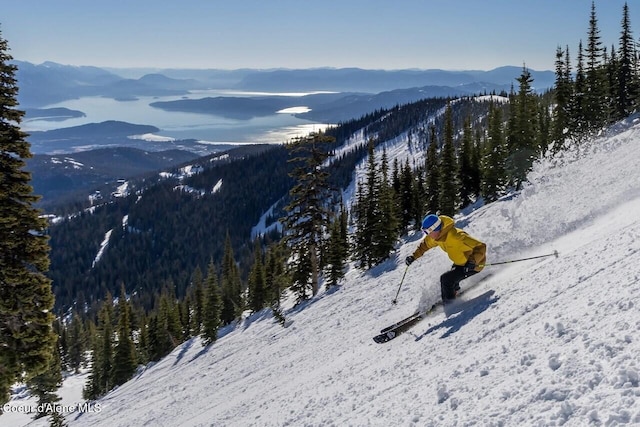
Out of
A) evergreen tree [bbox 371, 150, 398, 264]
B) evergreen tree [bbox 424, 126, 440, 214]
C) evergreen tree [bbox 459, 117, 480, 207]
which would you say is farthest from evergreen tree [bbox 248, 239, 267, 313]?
evergreen tree [bbox 459, 117, 480, 207]

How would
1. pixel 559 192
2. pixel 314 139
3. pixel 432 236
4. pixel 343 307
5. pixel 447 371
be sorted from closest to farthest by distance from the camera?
pixel 447 371
pixel 432 236
pixel 559 192
pixel 343 307
pixel 314 139

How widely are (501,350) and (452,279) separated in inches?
170

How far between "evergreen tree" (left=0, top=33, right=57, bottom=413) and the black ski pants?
11.9 m

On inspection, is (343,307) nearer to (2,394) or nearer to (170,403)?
(170,403)

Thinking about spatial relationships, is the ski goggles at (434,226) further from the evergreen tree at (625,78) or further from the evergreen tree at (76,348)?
the evergreen tree at (76,348)

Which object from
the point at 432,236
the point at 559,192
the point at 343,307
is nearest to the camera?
the point at 432,236

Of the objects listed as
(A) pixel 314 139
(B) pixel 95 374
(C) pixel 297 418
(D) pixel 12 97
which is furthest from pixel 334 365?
(B) pixel 95 374

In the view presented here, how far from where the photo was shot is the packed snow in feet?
17.9

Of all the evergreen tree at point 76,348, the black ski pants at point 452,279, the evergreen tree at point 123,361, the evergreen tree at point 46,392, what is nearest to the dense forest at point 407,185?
the evergreen tree at point 123,361

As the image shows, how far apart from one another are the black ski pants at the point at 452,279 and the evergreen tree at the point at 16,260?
11931 millimetres

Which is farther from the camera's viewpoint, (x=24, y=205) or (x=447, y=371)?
(x=24, y=205)

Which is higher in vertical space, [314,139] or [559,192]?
[314,139]

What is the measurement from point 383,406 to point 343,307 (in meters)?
14.6

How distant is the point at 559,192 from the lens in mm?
18547
